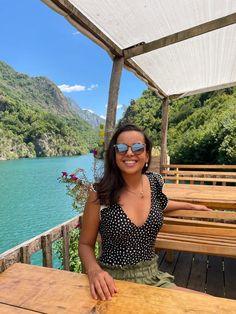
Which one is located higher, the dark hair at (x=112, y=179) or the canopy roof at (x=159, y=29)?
the canopy roof at (x=159, y=29)

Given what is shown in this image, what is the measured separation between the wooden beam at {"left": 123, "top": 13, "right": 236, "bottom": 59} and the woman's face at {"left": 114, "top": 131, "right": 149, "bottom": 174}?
1.75 m

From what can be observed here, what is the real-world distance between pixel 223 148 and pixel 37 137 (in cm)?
6302

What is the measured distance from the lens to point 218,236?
2.03 m

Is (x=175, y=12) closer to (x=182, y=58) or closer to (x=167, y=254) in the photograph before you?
(x=182, y=58)

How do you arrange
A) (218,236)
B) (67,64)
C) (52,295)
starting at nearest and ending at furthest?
(52,295) → (218,236) → (67,64)

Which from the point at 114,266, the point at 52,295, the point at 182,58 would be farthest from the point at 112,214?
the point at 182,58

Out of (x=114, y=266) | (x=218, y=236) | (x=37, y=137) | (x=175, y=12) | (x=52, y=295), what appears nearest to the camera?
Result: (x=52, y=295)

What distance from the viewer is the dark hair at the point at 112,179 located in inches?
56.8

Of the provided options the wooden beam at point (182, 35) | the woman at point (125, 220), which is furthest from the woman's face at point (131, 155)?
the wooden beam at point (182, 35)

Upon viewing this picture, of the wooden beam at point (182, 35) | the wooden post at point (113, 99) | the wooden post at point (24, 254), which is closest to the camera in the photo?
the wooden post at point (24, 254)

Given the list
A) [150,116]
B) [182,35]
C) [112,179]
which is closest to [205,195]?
[182,35]

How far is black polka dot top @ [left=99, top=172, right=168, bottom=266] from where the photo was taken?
4.56ft

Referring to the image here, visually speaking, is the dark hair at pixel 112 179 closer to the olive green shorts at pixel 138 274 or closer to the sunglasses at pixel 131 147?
the sunglasses at pixel 131 147

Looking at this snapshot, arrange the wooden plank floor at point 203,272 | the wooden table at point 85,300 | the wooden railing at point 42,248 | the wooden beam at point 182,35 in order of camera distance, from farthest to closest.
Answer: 1. the wooden beam at point 182,35
2. the wooden plank floor at point 203,272
3. the wooden railing at point 42,248
4. the wooden table at point 85,300
